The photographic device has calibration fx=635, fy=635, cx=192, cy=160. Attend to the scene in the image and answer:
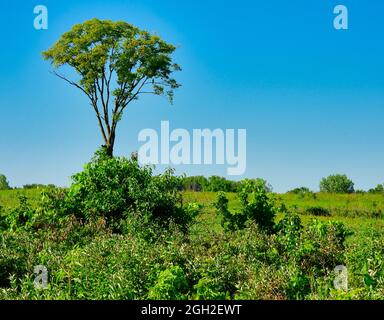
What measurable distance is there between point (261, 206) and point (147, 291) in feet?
21.7

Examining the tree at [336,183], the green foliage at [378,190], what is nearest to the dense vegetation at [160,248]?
the green foliage at [378,190]

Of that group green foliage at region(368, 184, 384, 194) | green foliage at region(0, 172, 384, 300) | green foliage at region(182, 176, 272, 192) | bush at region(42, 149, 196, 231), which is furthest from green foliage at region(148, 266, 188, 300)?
green foliage at region(182, 176, 272, 192)

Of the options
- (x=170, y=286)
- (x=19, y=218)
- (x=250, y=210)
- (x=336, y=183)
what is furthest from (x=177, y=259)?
(x=336, y=183)

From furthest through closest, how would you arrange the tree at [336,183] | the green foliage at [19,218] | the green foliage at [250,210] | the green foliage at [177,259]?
1. the tree at [336,183]
2. the green foliage at [19,218]
3. the green foliage at [250,210]
4. the green foliage at [177,259]

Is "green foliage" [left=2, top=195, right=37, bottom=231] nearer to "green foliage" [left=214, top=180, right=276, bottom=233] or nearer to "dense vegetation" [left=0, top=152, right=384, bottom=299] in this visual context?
"dense vegetation" [left=0, top=152, right=384, bottom=299]

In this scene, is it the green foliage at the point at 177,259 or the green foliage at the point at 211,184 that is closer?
the green foliage at the point at 177,259

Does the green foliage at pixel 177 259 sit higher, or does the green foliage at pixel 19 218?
the green foliage at pixel 19 218

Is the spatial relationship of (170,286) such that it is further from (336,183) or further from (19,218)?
(336,183)

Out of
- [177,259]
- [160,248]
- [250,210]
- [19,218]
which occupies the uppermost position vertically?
[250,210]

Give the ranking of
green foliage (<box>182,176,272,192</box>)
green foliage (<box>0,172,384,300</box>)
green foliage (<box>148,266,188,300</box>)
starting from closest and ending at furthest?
green foliage (<box>148,266,188,300</box>), green foliage (<box>0,172,384,300</box>), green foliage (<box>182,176,272,192</box>)

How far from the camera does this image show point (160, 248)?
9.03m

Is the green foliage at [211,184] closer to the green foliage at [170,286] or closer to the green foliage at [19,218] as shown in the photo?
the green foliage at [19,218]

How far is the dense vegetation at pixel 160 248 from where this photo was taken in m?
7.53

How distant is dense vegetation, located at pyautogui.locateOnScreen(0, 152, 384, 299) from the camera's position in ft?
24.7
